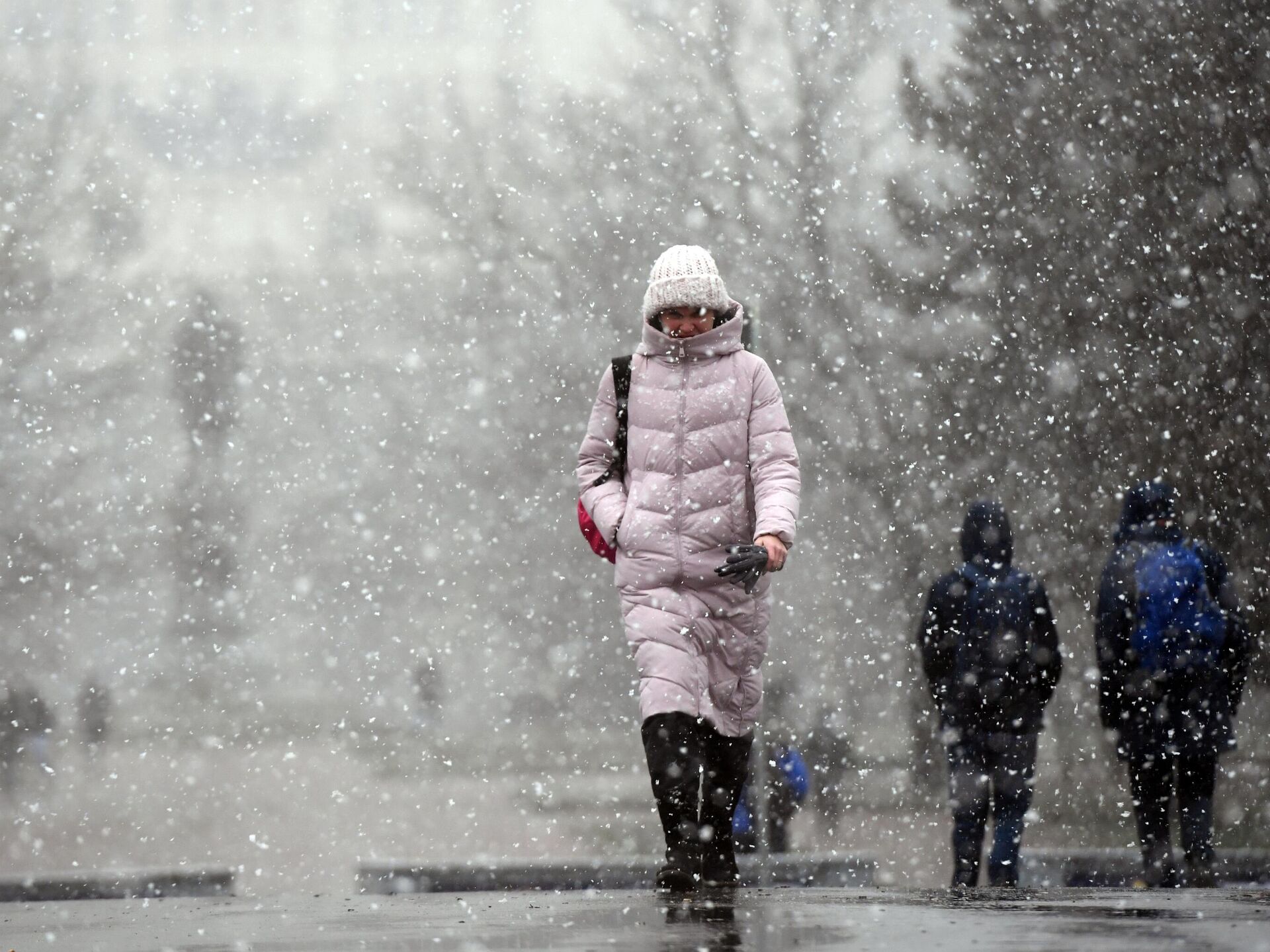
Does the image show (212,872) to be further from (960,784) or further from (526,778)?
(526,778)

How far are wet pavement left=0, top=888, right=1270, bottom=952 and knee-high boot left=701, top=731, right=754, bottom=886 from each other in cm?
14

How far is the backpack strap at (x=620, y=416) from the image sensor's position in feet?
15.2

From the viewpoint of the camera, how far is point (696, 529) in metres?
4.46

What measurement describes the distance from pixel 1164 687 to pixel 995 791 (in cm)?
67

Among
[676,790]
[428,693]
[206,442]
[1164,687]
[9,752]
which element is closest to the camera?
[676,790]

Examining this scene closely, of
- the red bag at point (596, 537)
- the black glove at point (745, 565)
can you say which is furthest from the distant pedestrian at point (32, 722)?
the black glove at point (745, 565)

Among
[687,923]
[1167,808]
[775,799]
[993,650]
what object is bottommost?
[687,923]

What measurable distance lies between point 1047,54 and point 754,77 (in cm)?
334

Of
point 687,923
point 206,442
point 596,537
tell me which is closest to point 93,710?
point 206,442

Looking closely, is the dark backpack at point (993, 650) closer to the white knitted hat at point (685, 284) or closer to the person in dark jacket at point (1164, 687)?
the person in dark jacket at point (1164, 687)

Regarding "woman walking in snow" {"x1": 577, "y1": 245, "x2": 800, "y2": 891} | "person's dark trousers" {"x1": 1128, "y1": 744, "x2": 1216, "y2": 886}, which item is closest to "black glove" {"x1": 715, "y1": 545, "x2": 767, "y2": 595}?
"woman walking in snow" {"x1": 577, "y1": 245, "x2": 800, "y2": 891}

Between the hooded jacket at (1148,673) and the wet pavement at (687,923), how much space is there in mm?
1410

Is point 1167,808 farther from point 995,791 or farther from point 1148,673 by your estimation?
point 995,791

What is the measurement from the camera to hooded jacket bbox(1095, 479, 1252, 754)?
5.87 metres
